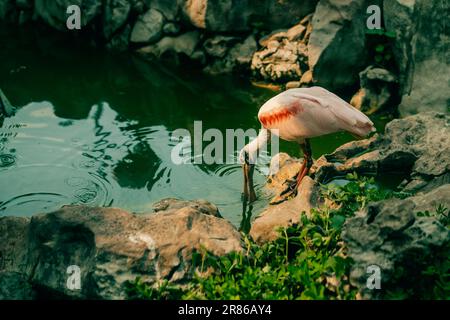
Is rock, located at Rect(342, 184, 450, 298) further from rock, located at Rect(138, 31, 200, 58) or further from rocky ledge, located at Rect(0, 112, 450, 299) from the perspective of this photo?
rock, located at Rect(138, 31, 200, 58)

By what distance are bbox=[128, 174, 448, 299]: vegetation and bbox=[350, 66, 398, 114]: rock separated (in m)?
3.85

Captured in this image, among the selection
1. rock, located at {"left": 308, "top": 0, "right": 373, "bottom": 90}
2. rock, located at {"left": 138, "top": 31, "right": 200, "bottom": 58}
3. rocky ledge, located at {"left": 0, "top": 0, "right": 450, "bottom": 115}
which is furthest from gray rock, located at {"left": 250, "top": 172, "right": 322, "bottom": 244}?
rock, located at {"left": 138, "top": 31, "right": 200, "bottom": 58}

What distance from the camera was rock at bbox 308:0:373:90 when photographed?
9055mm

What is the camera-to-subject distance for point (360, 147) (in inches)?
283

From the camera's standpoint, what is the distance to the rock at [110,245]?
4711mm

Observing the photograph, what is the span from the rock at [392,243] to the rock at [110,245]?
0.94 metres

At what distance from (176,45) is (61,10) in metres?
2.32

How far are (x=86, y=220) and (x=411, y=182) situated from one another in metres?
3.21

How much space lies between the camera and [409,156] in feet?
21.9

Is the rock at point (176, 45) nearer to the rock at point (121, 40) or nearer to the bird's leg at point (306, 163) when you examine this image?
the rock at point (121, 40)

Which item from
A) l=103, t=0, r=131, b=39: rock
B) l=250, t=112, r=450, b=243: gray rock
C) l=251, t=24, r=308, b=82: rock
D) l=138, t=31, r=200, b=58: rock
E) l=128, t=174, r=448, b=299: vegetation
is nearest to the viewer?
l=128, t=174, r=448, b=299: vegetation

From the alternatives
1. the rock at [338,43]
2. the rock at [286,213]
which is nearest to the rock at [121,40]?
the rock at [338,43]

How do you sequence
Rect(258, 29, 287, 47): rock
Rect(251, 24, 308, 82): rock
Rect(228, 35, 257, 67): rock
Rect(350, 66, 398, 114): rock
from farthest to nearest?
Rect(228, 35, 257, 67): rock, Rect(258, 29, 287, 47): rock, Rect(251, 24, 308, 82): rock, Rect(350, 66, 398, 114): rock
